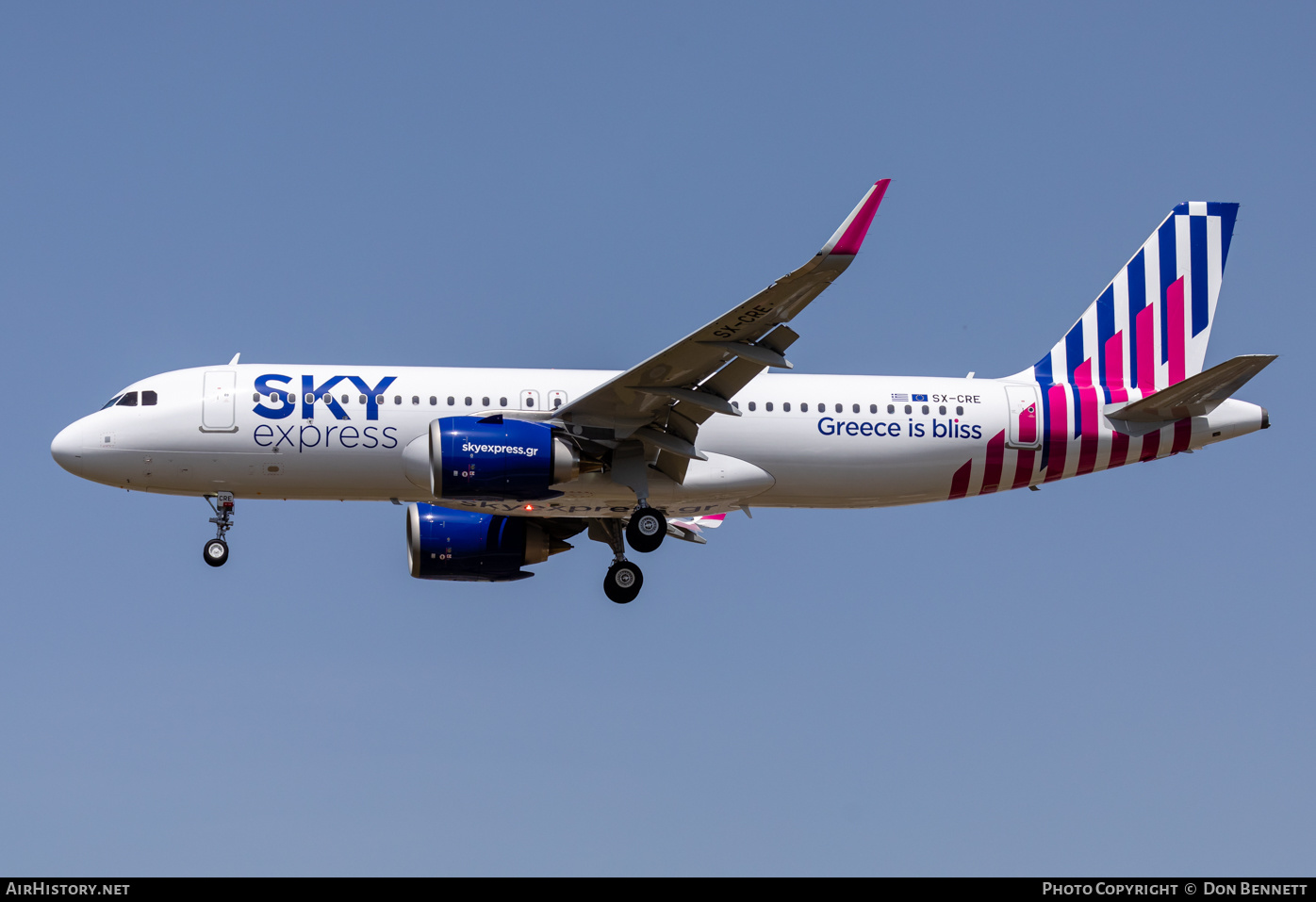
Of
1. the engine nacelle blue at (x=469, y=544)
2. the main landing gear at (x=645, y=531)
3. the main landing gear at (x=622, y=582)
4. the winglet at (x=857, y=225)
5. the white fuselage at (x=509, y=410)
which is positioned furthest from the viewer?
the engine nacelle blue at (x=469, y=544)

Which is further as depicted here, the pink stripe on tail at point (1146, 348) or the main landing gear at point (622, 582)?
the pink stripe on tail at point (1146, 348)

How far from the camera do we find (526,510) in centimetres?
3244

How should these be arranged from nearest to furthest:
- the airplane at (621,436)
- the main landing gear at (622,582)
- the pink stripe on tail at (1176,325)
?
the airplane at (621,436)
the main landing gear at (622,582)
the pink stripe on tail at (1176,325)

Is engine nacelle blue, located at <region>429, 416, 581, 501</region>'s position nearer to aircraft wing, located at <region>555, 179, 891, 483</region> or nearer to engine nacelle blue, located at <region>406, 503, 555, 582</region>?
aircraft wing, located at <region>555, 179, 891, 483</region>

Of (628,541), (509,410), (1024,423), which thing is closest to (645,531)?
(628,541)

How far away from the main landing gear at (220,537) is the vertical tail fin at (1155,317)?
667 inches

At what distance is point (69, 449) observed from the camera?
3178 cm

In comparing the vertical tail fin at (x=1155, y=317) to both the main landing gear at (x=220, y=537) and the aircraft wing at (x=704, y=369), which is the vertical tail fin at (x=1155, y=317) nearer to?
the aircraft wing at (x=704, y=369)

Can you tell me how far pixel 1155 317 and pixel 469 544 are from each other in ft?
52.5

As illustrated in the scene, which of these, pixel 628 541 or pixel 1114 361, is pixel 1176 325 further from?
pixel 628 541

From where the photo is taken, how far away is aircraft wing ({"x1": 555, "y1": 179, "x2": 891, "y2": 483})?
85.1 ft

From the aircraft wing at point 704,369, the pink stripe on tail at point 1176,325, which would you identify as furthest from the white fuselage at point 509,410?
the pink stripe on tail at point 1176,325

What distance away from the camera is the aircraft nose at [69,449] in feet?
104
